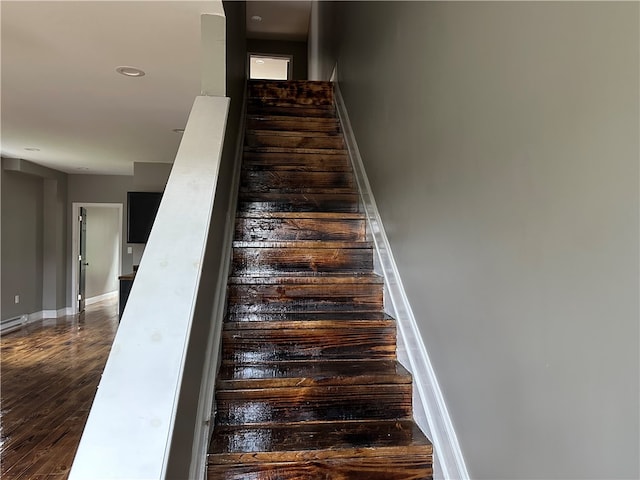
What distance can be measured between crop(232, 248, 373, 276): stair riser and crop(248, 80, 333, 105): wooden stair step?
2.10m

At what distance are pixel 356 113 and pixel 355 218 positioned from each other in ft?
3.03

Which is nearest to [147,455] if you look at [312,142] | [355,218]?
[355,218]

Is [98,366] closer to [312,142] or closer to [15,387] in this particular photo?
[15,387]

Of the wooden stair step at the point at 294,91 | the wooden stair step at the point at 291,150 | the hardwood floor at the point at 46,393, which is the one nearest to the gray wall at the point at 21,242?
the hardwood floor at the point at 46,393

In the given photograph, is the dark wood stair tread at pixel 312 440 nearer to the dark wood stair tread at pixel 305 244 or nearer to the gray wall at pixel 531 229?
Answer: the gray wall at pixel 531 229

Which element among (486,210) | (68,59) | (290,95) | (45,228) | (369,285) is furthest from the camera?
(45,228)

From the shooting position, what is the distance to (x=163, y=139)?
16.3ft

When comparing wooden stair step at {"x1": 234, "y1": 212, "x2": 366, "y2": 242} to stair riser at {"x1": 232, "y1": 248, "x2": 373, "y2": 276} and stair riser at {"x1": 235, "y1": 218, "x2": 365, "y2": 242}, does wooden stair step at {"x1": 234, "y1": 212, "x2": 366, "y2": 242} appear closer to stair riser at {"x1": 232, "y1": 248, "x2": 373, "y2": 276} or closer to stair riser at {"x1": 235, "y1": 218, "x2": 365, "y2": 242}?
stair riser at {"x1": 235, "y1": 218, "x2": 365, "y2": 242}

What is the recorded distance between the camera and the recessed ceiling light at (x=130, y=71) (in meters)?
2.92

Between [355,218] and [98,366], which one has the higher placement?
[355,218]

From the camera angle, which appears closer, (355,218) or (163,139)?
(355,218)

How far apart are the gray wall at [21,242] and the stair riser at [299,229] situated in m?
5.49

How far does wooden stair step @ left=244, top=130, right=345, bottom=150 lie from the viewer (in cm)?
321

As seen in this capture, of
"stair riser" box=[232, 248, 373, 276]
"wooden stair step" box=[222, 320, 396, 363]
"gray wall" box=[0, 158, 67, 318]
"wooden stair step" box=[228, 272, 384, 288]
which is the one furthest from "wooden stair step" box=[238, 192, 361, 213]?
"gray wall" box=[0, 158, 67, 318]
